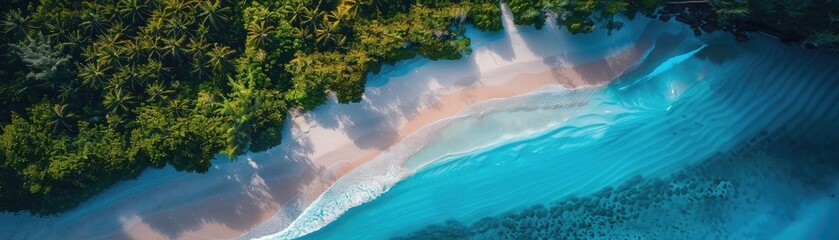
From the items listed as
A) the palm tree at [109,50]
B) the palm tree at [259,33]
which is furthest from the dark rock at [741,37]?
the palm tree at [109,50]

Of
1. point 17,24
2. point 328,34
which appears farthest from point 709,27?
point 17,24

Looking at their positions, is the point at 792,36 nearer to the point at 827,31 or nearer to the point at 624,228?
the point at 827,31

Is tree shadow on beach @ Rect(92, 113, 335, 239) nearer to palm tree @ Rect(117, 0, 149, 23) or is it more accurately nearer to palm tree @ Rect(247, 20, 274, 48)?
palm tree @ Rect(247, 20, 274, 48)

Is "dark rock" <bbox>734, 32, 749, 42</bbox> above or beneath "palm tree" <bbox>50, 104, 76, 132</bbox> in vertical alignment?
beneath

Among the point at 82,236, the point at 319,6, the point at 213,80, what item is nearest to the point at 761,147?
the point at 319,6

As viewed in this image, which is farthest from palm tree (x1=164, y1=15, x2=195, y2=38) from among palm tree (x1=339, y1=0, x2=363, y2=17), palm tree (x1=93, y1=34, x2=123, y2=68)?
palm tree (x1=339, y1=0, x2=363, y2=17)

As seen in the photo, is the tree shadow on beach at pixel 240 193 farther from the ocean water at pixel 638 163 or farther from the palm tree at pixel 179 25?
the palm tree at pixel 179 25
